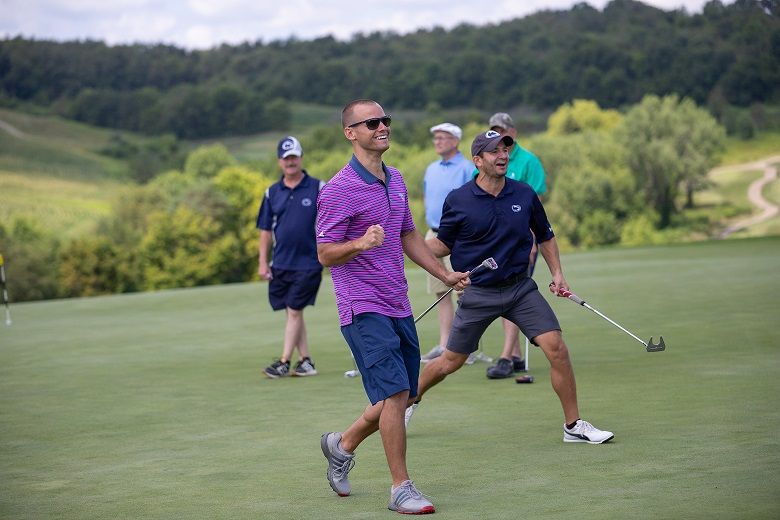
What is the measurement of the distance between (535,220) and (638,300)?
10134 mm

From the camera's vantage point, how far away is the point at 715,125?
9825cm

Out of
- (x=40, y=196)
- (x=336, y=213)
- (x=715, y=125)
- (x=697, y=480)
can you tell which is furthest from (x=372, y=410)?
(x=40, y=196)

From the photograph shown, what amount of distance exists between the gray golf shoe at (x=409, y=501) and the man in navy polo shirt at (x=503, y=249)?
78.5 inches

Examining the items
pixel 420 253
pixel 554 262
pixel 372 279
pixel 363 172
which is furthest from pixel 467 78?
pixel 372 279

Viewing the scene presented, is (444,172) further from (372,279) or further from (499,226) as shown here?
(372,279)

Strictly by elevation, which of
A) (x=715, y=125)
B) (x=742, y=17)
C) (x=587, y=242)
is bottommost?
(x=587, y=242)

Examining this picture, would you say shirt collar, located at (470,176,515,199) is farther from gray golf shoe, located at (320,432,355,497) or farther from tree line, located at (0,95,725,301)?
tree line, located at (0,95,725,301)

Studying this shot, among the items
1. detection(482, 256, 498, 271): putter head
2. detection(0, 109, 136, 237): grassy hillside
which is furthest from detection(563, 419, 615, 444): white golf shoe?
detection(0, 109, 136, 237): grassy hillside

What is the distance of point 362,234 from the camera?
6703 millimetres

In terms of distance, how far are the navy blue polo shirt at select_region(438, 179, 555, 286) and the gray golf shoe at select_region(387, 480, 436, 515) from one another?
91.6 inches

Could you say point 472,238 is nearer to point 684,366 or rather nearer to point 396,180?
point 396,180

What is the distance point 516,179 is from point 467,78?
158 m

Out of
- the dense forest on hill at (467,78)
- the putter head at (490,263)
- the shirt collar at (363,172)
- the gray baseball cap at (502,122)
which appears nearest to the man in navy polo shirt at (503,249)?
the putter head at (490,263)

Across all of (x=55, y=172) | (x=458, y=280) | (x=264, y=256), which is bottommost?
(x=55, y=172)
